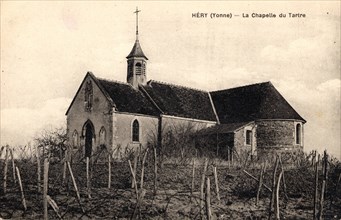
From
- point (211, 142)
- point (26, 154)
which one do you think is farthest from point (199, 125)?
point (26, 154)

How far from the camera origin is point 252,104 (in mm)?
35312

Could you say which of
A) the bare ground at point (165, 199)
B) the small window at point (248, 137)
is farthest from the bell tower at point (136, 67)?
the bare ground at point (165, 199)

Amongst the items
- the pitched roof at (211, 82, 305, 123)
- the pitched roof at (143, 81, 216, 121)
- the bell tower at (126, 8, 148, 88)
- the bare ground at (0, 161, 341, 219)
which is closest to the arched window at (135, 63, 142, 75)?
the bell tower at (126, 8, 148, 88)

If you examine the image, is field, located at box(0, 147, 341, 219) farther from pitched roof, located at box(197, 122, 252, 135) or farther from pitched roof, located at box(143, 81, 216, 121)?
pitched roof, located at box(143, 81, 216, 121)

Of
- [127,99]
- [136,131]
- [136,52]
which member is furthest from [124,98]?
[136,52]

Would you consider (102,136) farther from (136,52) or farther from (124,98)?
(136,52)

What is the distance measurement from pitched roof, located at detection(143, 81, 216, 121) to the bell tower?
788 mm

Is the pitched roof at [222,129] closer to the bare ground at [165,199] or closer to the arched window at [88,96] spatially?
the arched window at [88,96]

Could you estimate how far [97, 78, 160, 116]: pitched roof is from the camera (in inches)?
1213

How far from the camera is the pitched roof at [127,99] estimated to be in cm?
3081

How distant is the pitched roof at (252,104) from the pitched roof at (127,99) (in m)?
7.25

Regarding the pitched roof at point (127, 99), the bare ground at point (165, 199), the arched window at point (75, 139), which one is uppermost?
the pitched roof at point (127, 99)

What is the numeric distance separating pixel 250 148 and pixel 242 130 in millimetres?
1652

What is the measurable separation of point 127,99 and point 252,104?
10.6 metres
